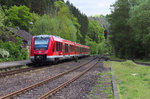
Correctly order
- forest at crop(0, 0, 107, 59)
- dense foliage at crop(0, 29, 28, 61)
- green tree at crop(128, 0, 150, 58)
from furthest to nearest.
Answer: green tree at crop(128, 0, 150, 58) < forest at crop(0, 0, 107, 59) < dense foliage at crop(0, 29, 28, 61)

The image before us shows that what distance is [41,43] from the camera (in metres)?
19.8

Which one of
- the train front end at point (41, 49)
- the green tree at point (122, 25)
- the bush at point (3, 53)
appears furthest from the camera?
→ the green tree at point (122, 25)

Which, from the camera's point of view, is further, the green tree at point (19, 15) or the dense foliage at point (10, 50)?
the green tree at point (19, 15)

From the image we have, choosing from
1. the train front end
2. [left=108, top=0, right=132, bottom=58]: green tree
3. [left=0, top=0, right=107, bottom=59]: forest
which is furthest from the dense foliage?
[left=108, top=0, right=132, bottom=58]: green tree

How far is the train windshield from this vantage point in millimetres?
19555

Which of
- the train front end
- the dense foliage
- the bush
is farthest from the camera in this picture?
the dense foliage

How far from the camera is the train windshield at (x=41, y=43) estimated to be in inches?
770

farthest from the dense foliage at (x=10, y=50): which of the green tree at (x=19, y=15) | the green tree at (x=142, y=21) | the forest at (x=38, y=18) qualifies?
the green tree at (x=19, y=15)

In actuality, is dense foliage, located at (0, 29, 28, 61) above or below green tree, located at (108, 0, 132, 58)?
below

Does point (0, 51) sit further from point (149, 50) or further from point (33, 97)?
point (149, 50)

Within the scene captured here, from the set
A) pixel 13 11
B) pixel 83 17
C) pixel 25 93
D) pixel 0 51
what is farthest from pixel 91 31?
pixel 25 93

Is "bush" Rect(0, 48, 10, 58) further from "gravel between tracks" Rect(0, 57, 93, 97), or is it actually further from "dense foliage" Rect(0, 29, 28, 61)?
"gravel between tracks" Rect(0, 57, 93, 97)

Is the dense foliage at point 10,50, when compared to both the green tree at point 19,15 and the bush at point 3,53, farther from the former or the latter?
the green tree at point 19,15

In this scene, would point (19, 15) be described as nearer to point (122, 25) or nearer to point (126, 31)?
point (122, 25)
